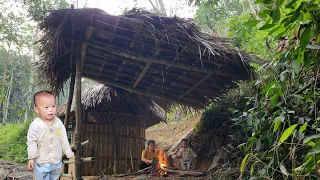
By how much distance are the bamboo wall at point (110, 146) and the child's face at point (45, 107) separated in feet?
20.7

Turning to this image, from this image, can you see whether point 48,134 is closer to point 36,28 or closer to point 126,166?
point 36,28

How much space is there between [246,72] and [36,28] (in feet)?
11.6

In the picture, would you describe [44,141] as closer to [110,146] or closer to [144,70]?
[144,70]

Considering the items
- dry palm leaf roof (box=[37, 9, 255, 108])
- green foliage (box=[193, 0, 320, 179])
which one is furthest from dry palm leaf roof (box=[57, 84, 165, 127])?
green foliage (box=[193, 0, 320, 179])

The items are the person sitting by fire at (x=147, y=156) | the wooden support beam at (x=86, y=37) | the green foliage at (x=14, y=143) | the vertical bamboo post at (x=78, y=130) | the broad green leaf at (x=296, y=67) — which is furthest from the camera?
the green foliage at (x=14, y=143)

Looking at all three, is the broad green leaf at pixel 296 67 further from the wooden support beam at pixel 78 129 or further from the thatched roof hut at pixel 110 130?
the thatched roof hut at pixel 110 130

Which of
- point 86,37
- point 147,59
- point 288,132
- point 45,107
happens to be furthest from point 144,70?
point 288,132

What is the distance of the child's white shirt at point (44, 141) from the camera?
248cm

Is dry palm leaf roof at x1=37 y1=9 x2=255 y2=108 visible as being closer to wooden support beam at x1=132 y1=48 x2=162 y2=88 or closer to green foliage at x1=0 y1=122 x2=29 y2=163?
wooden support beam at x1=132 y1=48 x2=162 y2=88

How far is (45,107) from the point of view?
2488 mm

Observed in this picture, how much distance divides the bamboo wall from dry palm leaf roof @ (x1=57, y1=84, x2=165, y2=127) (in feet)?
0.59

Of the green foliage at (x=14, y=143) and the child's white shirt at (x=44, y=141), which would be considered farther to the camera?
the green foliage at (x=14, y=143)

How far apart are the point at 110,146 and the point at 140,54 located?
480cm

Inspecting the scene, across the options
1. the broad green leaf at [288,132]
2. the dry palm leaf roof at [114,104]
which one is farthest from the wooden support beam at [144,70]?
the broad green leaf at [288,132]
